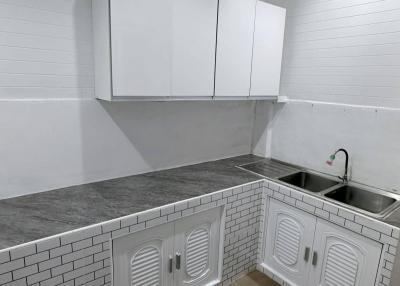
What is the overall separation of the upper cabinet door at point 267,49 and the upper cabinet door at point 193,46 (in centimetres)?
41

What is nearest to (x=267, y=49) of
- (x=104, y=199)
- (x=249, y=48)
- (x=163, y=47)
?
(x=249, y=48)

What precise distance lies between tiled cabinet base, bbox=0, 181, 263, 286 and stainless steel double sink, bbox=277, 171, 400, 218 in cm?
48

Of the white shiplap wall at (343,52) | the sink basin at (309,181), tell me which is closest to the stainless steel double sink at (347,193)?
the sink basin at (309,181)

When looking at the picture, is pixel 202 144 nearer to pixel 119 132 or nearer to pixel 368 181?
pixel 119 132

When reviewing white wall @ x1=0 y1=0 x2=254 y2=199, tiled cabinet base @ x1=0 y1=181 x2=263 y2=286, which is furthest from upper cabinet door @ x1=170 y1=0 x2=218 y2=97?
tiled cabinet base @ x1=0 y1=181 x2=263 y2=286

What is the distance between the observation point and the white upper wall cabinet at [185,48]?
4.85ft

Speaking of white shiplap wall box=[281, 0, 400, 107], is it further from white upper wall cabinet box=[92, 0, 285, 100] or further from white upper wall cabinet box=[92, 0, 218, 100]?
white upper wall cabinet box=[92, 0, 218, 100]

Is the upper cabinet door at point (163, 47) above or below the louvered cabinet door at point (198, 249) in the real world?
above

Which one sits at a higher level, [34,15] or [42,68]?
[34,15]

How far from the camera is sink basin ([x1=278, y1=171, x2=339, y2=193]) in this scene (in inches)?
84.0

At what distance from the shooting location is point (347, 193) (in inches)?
79.4

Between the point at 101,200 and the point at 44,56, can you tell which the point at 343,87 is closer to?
the point at 101,200

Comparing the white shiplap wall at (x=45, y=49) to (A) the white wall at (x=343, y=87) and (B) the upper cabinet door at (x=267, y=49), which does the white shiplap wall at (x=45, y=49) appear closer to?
(B) the upper cabinet door at (x=267, y=49)

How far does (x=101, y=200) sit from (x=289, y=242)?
1.31m
